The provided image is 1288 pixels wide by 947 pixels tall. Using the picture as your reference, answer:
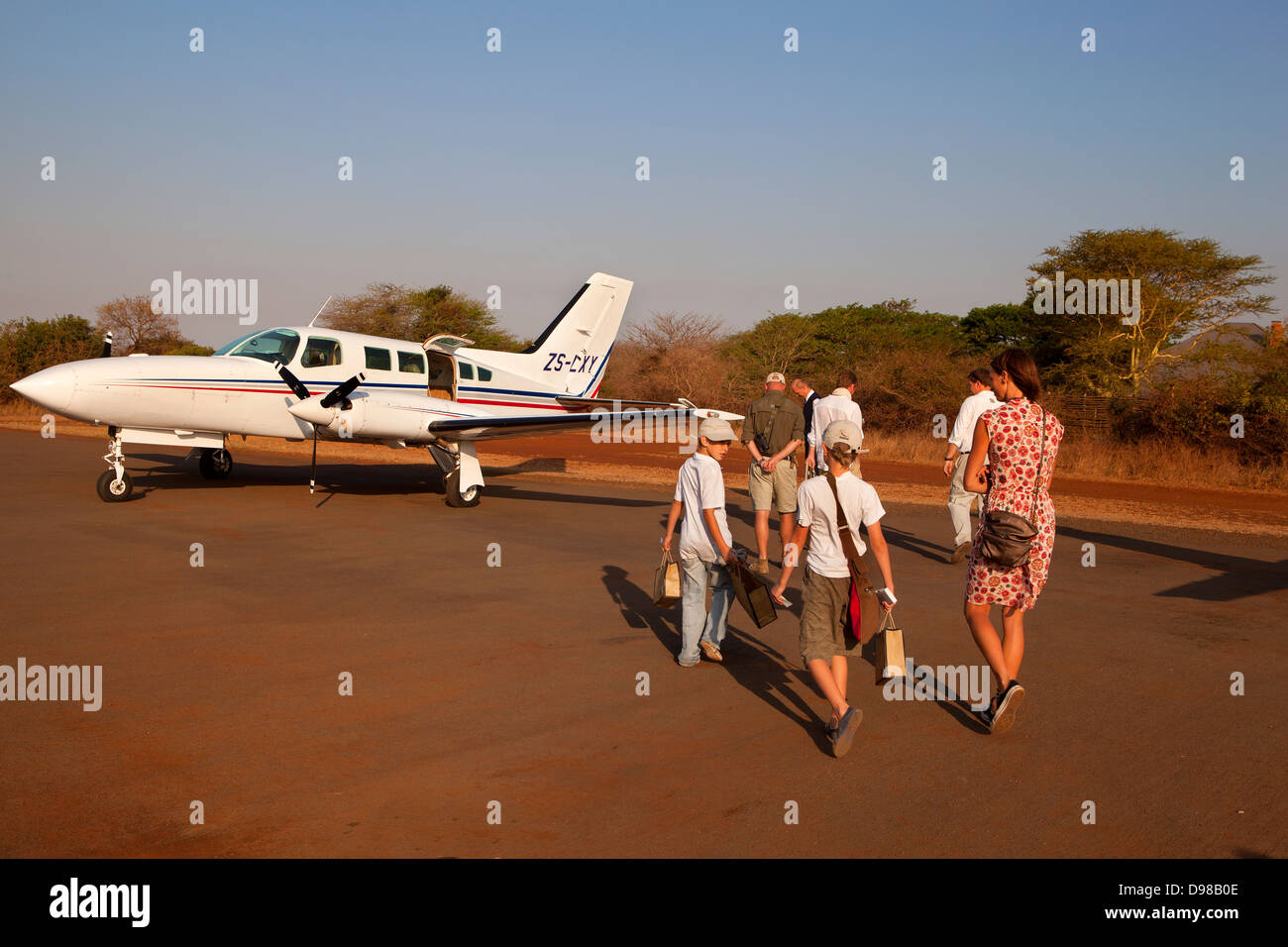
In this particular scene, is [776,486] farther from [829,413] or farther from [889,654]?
[889,654]

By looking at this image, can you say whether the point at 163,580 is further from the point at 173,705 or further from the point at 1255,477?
the point at 1255,477

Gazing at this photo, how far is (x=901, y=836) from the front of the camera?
4152mm

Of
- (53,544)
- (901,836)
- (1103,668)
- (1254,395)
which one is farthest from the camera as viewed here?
Answer: (1254,395)

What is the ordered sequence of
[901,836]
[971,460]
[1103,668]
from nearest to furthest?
[901,836]
[971,460]
[1103,668]

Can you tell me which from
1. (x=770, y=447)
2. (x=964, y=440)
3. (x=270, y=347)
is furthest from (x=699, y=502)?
(x=270, y=347)

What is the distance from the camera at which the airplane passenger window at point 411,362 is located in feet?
56.6

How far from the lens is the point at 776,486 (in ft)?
35.4

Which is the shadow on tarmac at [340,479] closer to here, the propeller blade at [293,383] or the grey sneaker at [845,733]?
the propeller blade at [293,383]

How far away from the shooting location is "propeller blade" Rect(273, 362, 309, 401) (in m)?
15.3

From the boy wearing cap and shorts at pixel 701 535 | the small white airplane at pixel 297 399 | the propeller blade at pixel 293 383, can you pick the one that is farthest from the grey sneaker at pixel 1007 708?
the propeller blade at pixel 293 383

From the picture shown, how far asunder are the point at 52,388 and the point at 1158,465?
24512mm

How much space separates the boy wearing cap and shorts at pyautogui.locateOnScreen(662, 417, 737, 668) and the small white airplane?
6.52 metres

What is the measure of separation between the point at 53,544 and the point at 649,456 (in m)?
20.8
